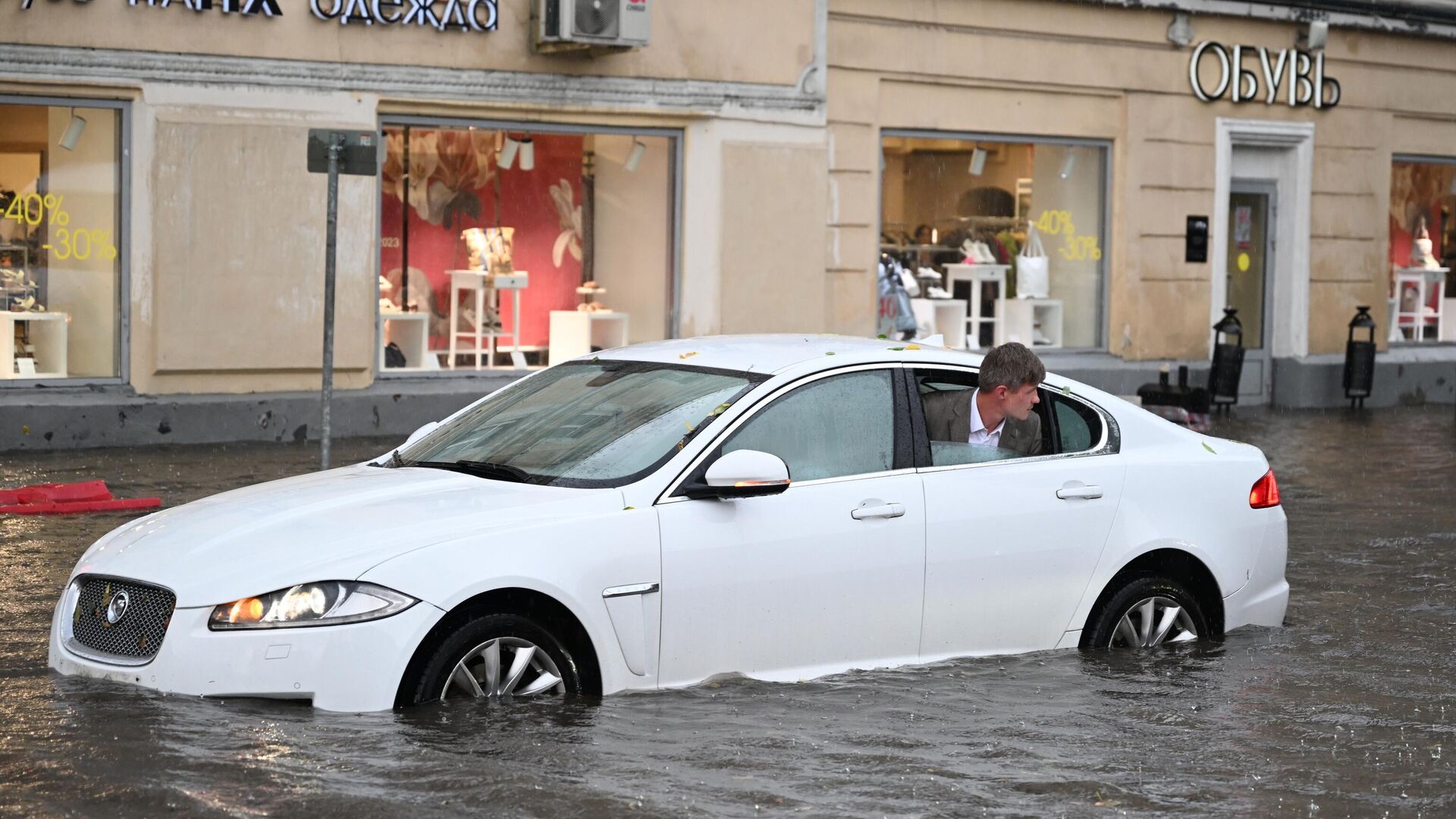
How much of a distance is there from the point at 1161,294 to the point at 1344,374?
3041 mm

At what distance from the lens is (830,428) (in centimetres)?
702

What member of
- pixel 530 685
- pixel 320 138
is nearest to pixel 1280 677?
pixel 530 685

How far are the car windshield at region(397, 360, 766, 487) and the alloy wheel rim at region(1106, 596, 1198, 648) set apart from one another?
73.1 inches

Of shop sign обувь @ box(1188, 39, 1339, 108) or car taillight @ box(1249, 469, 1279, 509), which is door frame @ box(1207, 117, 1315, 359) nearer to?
shop sign обувь @ box(1188, 39, 1339, 108)

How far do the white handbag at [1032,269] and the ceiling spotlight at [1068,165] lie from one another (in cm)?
66

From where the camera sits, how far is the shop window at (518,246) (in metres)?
17.5

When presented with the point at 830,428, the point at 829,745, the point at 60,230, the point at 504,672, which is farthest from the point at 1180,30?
the point at 504,672

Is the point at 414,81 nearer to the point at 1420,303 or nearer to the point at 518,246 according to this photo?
the point at 518,246

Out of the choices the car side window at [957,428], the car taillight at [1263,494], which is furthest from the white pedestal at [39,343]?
the car taillight at [1263,494]

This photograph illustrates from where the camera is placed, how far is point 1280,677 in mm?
7641

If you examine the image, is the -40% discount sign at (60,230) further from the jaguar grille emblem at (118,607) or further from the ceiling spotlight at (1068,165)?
the ceiling spotlight at (1068,165)

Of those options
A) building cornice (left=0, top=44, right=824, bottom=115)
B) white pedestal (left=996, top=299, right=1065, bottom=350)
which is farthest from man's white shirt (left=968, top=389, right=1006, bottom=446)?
white pedestal (left=996, top=299, right=1065, bottom=350)

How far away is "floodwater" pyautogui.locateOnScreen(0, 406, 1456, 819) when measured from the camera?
5.44 metres

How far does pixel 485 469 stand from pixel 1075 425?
7.97ft
